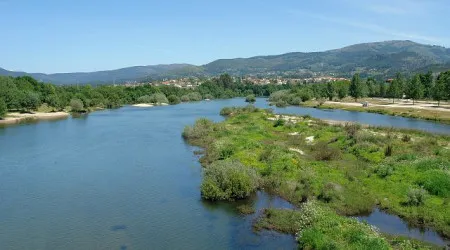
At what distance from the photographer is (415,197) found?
26828mm

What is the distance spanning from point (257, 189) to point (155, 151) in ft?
69.9

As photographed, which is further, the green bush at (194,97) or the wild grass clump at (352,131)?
the green bush at (194,97)

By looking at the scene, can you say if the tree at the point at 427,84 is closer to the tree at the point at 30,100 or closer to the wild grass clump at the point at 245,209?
the wild grass clump at the point at 245,209

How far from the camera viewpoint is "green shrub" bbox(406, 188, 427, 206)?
26.8 metres

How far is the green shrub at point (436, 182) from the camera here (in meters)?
27.5

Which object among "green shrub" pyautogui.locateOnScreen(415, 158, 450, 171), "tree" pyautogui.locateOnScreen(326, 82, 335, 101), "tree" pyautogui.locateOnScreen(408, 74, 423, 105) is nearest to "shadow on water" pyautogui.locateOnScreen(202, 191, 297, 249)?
"green shrub" pyautogui.locateOnScreen(415, 158, 450, 171)

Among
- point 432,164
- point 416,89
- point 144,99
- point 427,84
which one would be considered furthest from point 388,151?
point 144,99

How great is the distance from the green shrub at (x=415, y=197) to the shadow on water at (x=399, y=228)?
72.5 inches

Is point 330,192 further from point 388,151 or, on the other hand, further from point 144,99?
point 144,99

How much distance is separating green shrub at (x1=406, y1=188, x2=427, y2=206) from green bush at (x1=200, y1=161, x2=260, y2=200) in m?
11.0

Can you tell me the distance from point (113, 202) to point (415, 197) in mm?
21406

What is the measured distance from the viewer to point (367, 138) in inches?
1844

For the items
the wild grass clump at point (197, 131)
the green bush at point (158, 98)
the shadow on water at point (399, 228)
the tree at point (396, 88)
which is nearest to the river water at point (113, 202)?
the wild grass clump at point (197, 131)

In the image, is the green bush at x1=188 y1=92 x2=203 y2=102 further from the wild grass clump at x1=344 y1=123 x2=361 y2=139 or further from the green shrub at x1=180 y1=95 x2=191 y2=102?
the wild grass clump at x1=344 y1=123 x2=361 y2=139
